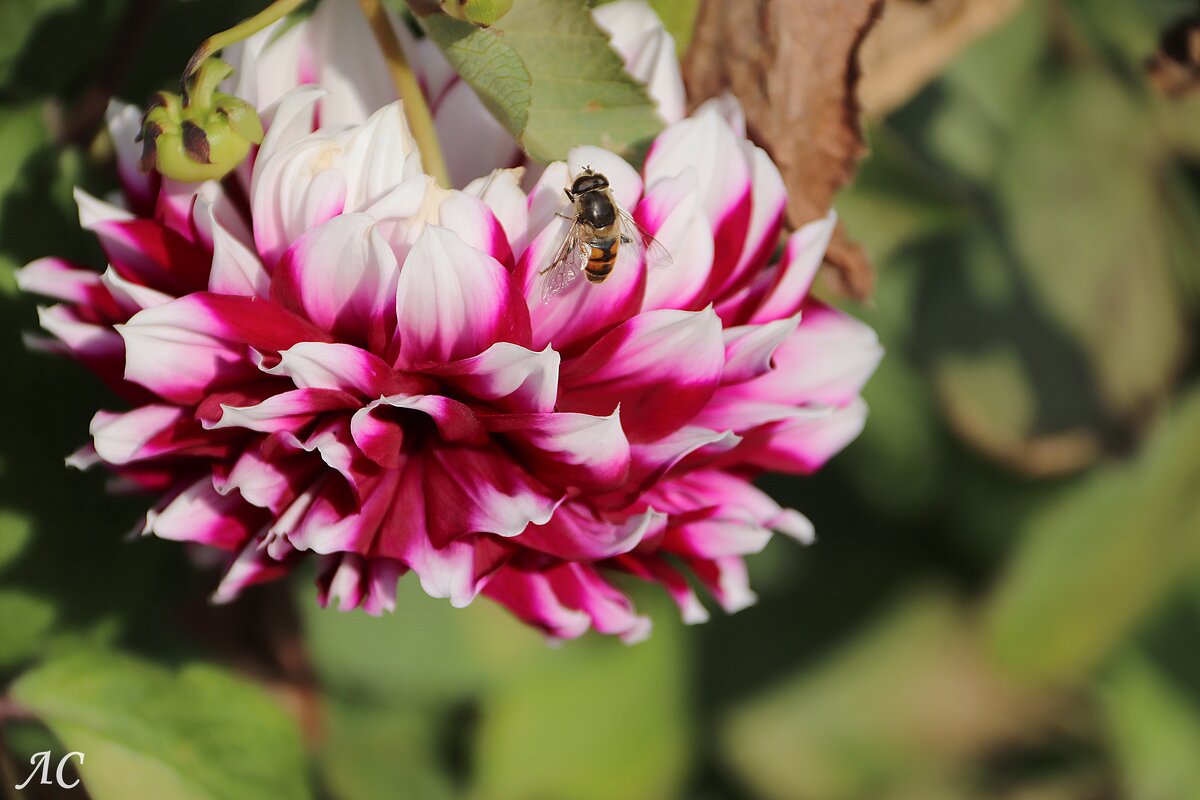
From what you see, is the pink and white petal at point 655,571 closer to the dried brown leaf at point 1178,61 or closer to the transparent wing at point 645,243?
the transparent wing at point 645,243

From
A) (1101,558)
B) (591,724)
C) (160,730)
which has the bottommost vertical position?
(591,724)

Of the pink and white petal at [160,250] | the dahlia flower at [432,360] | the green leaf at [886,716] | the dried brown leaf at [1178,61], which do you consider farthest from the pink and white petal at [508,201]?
the green leaf at [886,716]

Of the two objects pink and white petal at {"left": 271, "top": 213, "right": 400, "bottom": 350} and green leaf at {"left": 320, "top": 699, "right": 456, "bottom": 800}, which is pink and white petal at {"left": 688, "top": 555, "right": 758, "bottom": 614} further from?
green leaf at {"left": 320, "top": 699, "right": 456, "bottom": 800}

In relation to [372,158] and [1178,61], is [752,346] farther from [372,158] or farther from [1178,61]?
[1178,61]

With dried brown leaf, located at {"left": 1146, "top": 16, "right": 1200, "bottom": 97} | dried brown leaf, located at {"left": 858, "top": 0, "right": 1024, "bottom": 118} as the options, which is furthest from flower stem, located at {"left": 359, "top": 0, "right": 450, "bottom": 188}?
dried brown leaf, located at {"left": 1146, "top": 16, "right": 1200, "bottom": 97}

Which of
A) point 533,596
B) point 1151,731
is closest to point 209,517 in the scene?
point 533,596
